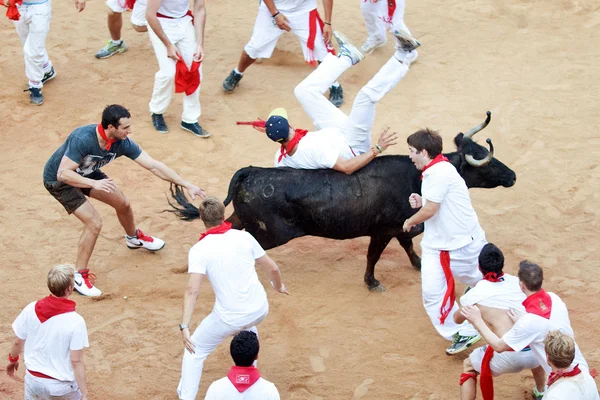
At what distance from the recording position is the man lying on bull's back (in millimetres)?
8516

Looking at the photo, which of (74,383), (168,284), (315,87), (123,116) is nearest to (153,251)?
(168,284)

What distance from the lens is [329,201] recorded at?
28.1 ft

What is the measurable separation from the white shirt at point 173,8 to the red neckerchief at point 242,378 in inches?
263

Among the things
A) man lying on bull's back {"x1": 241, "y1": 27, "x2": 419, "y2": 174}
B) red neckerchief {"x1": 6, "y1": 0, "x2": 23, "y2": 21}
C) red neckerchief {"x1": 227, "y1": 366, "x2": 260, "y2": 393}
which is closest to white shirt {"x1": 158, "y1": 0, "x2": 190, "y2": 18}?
red neckerchief {"x1": 6, "y1": 0, "x2": 23, "y2": 21}

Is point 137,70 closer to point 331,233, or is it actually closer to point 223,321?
point 331,233

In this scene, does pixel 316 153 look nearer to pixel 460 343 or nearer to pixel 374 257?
pixel 374 257

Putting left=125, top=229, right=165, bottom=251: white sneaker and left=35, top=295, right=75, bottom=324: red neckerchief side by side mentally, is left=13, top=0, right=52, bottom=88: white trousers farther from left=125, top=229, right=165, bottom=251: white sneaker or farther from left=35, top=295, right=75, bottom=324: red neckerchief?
left=35, top=295, right=75, bottom=324: red neckerchief

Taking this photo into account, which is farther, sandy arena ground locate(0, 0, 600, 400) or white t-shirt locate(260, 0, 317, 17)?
white t-shirt locate(260, 0, 317, 17)

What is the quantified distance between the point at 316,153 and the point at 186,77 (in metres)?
3.43

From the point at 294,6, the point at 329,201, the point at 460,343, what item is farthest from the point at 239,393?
the point at 294,6

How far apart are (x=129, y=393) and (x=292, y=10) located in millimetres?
6299

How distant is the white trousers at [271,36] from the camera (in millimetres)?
11898

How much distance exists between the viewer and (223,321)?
22.2ft

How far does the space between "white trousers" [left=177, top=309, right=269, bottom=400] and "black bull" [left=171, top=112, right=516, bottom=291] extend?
173 cm
